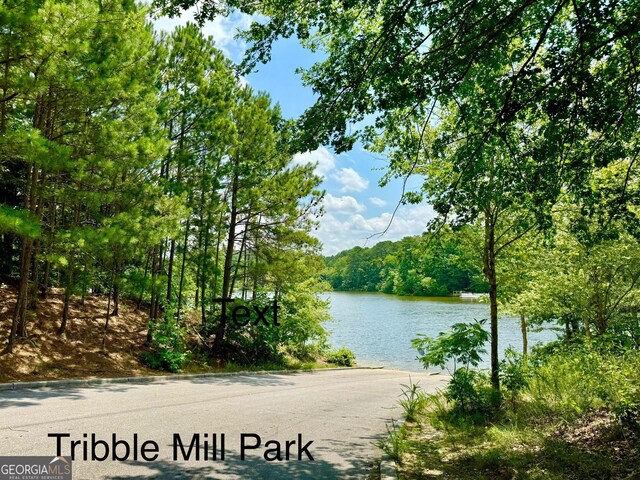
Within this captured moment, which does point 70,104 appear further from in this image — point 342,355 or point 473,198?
point 342,355

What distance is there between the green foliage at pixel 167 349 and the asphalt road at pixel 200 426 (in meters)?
3.73

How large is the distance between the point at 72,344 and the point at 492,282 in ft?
39.9

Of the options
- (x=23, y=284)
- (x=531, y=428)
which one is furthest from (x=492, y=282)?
(x=23, y=284)

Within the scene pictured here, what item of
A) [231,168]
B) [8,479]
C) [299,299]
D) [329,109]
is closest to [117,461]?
[8,479]

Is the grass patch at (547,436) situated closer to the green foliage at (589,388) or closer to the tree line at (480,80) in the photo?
the green foliage at (589,388)

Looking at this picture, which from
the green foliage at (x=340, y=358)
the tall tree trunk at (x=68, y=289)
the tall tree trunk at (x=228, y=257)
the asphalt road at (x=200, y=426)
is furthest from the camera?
the green foliage at (x=340, y=358)

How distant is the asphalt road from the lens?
5.08m

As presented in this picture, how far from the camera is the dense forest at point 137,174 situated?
9.64 m

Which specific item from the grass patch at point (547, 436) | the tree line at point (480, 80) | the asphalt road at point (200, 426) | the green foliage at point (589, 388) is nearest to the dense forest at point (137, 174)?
the tree line at point (480, 80)

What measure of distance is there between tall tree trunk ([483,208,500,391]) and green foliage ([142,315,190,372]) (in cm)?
1057

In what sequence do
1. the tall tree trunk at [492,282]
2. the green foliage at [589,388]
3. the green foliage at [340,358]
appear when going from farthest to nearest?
1. the green foliage at [340,358]
2. the tall tree trunk at [492,282]
3. the green foliage at [589,388]

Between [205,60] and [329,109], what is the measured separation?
1235 cm

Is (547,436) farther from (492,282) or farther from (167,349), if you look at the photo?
(167,349)

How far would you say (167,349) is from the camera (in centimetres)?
1603
